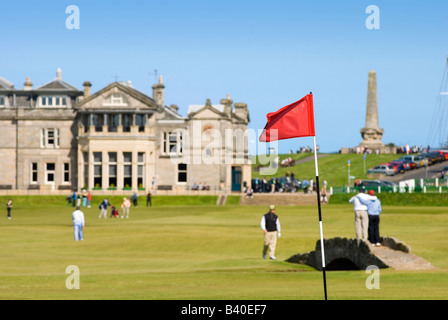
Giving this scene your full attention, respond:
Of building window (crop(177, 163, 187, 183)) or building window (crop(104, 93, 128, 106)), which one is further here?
building window (crop(177, 163, 187, 183))

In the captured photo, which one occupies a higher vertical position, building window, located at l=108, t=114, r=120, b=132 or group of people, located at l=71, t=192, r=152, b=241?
building window, located at l=108, t=114, r=120, b=132

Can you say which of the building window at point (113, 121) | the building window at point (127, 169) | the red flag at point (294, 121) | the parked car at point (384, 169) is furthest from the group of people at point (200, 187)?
the red flag at point (294, 121)

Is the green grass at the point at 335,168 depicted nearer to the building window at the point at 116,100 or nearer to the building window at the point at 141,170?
the building window at the point at 141,170

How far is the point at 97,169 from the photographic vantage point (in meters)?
86.9

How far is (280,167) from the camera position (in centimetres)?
11606

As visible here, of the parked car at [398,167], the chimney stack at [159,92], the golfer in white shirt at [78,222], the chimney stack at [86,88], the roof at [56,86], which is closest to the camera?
the golfer in white shirt at [78,222]

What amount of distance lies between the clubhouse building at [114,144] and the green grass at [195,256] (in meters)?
20.0

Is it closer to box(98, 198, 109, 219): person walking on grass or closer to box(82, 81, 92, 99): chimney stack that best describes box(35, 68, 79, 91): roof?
box(82, 81, 92, 99): chimney stack

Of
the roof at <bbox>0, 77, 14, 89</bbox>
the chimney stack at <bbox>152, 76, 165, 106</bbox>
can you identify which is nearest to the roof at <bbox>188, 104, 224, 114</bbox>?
the chimney stack at <bbox>152, 76, 165, 106</bbox>

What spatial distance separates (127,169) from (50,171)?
28.1 ft

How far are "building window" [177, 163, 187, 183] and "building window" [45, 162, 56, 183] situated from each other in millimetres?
12629

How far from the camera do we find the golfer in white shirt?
135 feet

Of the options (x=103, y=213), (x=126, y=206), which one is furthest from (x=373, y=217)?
(x=103, y=213)

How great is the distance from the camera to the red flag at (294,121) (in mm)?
20250
